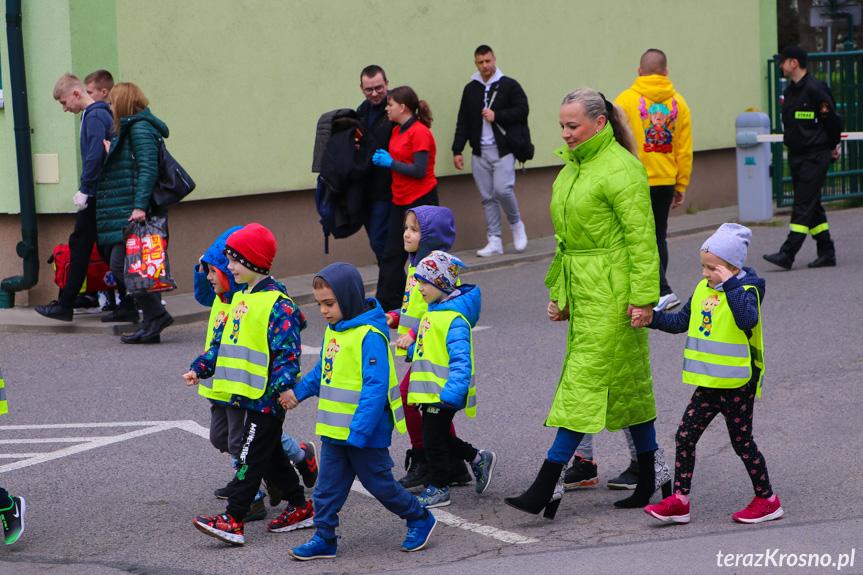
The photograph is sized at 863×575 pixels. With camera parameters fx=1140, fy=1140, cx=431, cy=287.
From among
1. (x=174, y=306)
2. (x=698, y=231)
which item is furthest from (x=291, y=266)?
(x=698, y=231)

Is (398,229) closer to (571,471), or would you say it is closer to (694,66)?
(571,471)

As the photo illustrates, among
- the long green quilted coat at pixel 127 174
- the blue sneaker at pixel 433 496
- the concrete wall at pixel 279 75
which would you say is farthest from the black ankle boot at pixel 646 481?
the concrete wall at pixel 279 75

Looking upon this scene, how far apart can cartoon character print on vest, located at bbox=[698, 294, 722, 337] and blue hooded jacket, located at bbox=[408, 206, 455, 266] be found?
1.58m

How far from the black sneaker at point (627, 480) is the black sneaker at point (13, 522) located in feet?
8.73

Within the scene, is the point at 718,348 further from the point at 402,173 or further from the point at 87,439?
the point at 402,173

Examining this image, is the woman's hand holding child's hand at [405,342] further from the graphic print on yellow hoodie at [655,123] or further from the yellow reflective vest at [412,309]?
the graphic print on yellow hoodie at [655,123]

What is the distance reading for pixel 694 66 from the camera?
17125 mm

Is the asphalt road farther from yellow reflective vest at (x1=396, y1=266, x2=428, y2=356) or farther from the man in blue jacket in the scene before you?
yellow reflective vest at (x1=396, y1=266, x2=428, y2=356)

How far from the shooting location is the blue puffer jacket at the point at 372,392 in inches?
178

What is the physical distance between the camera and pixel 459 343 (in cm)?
491

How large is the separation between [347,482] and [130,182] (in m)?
5.00

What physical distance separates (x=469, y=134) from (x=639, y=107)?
376cm

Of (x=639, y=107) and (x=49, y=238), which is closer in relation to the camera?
(x=639, y=107)

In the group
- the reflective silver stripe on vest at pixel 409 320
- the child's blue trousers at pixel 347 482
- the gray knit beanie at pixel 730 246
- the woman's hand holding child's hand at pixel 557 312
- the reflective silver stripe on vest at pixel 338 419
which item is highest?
the gray knit beanie at pixel 730 246
